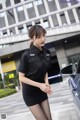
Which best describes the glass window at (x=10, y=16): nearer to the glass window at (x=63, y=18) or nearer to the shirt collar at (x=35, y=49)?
the glass window at (x=63, y=18)

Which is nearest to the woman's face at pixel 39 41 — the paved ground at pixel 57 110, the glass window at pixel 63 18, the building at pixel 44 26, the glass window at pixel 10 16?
the paved ground at pixel 57 110

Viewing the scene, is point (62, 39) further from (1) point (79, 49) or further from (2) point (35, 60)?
(2) point (35, 60)

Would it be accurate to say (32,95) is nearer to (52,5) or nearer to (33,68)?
(33,68)

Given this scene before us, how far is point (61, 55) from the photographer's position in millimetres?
37688

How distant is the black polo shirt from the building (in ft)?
103

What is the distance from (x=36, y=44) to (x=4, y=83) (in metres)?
30.2

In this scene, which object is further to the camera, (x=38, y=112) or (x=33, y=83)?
(x=38, y=112)

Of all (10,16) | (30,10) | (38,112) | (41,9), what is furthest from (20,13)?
(38,112)

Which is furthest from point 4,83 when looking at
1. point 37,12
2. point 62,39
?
point 37,12

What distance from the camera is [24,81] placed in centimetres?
287

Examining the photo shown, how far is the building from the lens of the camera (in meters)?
37.3

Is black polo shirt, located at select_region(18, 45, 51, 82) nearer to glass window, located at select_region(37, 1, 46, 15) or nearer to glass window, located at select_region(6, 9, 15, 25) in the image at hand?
glass window, located at select_region(37, 1, 46, 15)

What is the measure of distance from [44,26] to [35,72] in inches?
1554

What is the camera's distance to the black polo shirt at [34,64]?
114 inches
